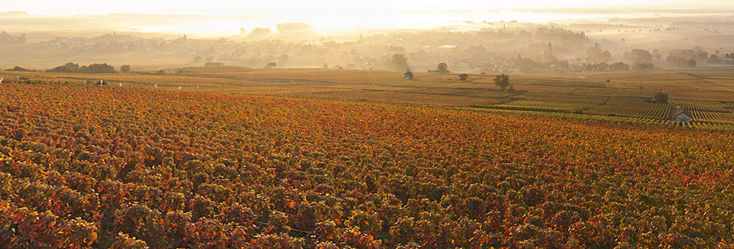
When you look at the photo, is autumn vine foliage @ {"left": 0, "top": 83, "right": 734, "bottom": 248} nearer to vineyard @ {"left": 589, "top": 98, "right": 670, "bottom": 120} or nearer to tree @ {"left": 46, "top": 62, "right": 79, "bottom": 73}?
vineyard @ {"left": 589, "top": 98, "right": 670, "bottom": 120}

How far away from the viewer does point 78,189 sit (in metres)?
18.1

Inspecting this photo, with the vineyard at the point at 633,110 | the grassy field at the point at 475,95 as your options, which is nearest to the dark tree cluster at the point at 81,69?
the grassy field at the point at 475,95

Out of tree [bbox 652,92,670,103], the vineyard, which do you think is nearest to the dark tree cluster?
the vineyard

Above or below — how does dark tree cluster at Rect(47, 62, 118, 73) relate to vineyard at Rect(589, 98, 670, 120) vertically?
above

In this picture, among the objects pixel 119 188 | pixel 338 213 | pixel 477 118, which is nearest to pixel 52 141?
pixel 119 188

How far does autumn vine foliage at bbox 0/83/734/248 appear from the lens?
1542 centimetres

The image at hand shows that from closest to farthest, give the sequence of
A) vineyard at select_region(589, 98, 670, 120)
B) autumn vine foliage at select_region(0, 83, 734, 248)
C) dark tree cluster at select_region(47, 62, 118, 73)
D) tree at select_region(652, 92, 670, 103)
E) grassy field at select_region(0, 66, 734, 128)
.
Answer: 1. autumn vine foliage at select_region(0, 83, 734, 248)
2. vineyard at select_region(589, 98, 670, 120)
3. grassy field at select_region(0, 66, 734, 128)
4. tree at select_region(652, 92, 670, 103)
5. dark tree cluster at select_region(47, 62, 118, 73)

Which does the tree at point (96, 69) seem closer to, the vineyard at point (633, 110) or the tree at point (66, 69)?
the tree at point (66, 69)

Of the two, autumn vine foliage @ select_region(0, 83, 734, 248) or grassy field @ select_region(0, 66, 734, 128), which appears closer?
autumn vine foliage @ select_region(0, 83, 734, 248)

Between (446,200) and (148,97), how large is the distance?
4017 cm

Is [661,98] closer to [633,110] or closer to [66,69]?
[633,110]

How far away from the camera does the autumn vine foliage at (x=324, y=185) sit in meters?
15.4

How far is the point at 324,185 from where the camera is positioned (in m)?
21.0

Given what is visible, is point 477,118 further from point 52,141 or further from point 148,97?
point 52,141
